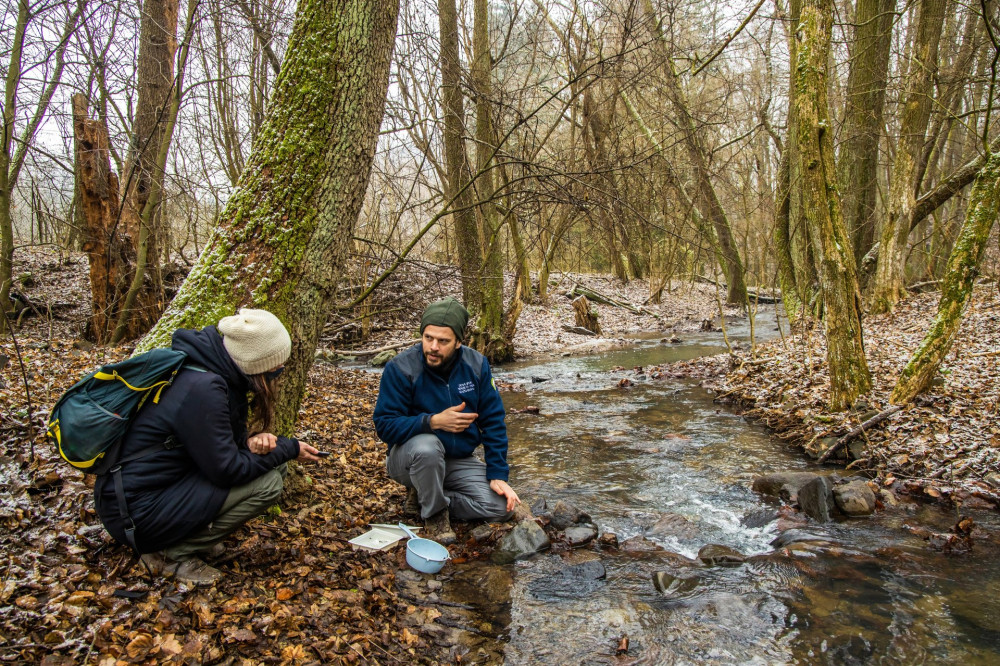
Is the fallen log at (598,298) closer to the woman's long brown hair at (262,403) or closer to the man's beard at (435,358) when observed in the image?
the man's beard at (435,358)

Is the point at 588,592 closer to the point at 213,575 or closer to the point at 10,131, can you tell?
the point at 213,575

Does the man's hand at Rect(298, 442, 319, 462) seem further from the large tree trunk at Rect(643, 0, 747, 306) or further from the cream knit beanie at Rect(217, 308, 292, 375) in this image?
the large tree trunk at Rect(643, 0, 747, 306)

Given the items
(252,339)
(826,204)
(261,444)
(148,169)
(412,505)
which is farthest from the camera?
(148,169)

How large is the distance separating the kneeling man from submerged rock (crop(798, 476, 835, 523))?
7.92 ft

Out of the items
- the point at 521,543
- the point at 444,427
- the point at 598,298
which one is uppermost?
the point at 598,298

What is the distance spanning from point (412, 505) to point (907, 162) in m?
11.6

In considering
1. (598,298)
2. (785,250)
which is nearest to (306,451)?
(785,250)

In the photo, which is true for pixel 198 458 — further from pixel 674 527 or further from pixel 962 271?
pixel 962 271

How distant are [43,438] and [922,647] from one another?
5407 mm

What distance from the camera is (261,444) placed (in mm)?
3102

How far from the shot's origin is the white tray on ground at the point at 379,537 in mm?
3684

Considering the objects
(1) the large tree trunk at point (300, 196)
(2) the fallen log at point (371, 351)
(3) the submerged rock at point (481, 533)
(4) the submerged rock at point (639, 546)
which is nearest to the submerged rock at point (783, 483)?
(4) the submerged rock at point (639, 546)

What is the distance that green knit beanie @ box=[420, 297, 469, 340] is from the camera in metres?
4.04

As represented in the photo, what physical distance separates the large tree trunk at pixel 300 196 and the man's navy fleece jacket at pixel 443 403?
0.63 metres
